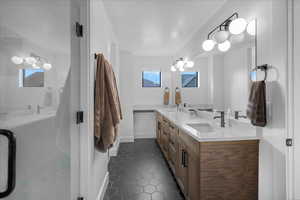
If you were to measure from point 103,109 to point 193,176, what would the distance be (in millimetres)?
1138

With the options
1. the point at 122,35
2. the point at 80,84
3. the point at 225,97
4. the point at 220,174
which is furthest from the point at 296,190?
the point at 122,35

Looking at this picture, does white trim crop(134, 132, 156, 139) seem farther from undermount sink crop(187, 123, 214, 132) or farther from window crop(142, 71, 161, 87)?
undermount sink crop(187, 123, 214, 132)

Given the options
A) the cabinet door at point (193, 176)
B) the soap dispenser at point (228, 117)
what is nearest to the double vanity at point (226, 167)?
the cabinet door at point (193, 176)

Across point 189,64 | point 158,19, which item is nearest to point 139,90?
point 189,64

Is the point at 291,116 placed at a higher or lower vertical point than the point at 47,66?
lower

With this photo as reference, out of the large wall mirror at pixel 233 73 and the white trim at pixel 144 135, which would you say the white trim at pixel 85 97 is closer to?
the large wall mirror at pixel 233 73

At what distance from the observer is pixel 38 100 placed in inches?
36.8

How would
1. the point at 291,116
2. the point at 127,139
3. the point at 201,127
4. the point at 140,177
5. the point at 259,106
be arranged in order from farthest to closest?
the point at 127,139
the point at 140,177
the point at 201,127
the point at 259,106
the point at 291,116

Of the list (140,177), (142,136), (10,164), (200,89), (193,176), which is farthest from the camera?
(142,136)

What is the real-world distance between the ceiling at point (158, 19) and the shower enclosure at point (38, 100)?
967 millimetres

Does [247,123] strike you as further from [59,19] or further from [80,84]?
[59,19]

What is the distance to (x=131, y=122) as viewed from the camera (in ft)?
13.4

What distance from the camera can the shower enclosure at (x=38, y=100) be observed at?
78 cm

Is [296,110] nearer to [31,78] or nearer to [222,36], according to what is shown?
[222,36]
